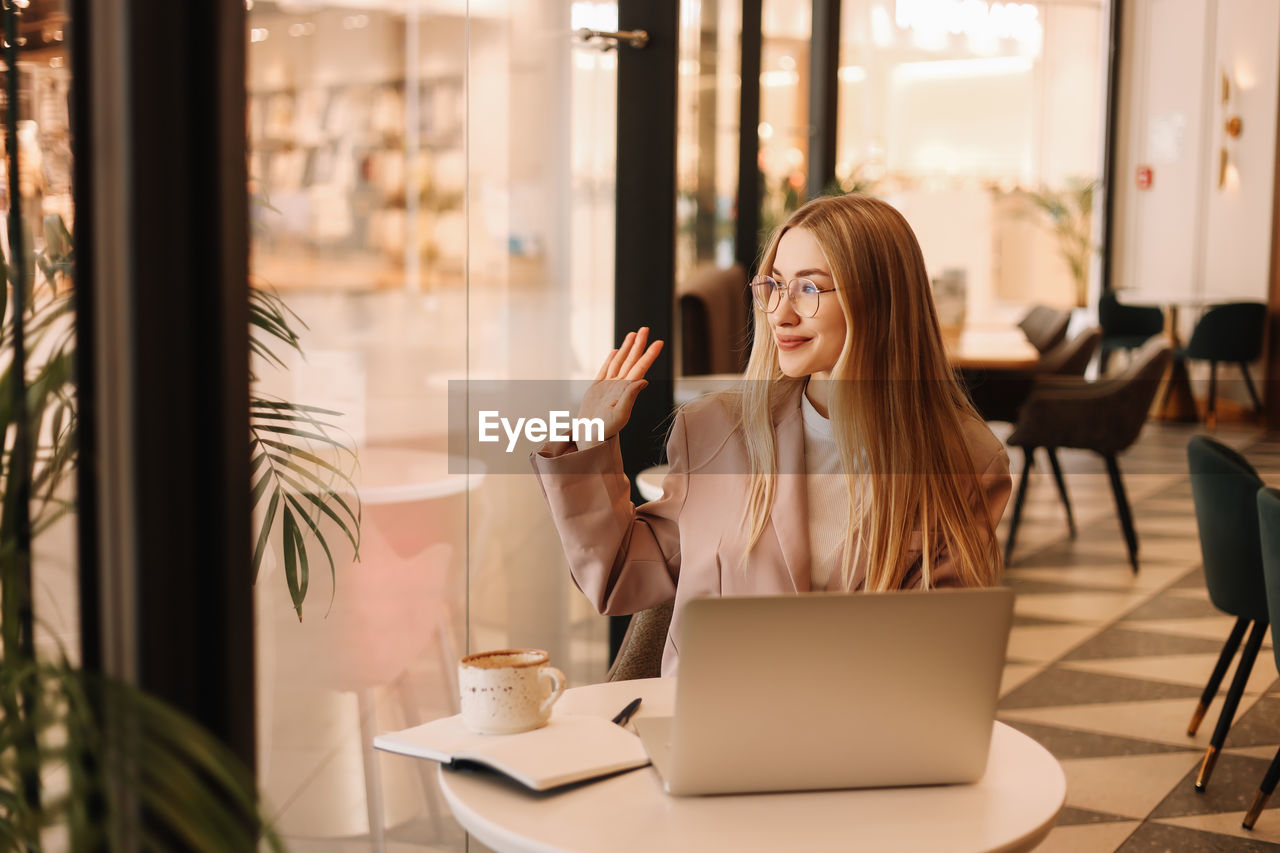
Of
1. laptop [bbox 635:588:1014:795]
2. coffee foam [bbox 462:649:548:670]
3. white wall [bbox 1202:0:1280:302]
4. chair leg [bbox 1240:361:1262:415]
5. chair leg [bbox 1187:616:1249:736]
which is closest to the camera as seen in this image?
laptop [bbox 635:588:1014:795]

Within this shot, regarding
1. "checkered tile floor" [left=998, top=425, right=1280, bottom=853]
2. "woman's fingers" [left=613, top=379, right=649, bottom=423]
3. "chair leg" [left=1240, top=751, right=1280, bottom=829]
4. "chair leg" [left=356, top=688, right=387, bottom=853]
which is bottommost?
"checkered tile floor" [left=998, top=425, right=1280, bottom=853]

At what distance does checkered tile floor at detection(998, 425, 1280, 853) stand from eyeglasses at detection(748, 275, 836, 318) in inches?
68.9

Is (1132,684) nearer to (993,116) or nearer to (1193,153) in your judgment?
(1193,153)

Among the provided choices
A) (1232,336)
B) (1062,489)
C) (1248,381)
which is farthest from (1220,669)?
(1232,336)

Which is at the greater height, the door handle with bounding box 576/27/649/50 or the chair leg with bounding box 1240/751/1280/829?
the door handle with bounding box 576/27/649/50

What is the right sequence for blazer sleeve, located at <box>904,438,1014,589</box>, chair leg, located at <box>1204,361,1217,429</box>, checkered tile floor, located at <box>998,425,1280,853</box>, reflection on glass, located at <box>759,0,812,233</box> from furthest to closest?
chair leg, located at <box>1204,361,1217,429</box>
reflection on glass, located at <box>759,0,812,233</box>
checkered tile floor, located at <box>998,425,1280,853</box>
blazer sleeve, located at <box>904,438,1014,589</box>

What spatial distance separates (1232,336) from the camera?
27.9ft

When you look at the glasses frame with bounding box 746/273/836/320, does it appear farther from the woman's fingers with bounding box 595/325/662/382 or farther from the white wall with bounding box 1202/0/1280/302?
the white wall with bounding box 1202/0/1280/302

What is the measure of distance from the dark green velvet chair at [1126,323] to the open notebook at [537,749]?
8762mm

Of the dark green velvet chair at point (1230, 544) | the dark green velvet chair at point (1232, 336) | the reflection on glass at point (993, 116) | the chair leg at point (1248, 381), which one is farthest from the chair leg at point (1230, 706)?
the reflection on glass at point (993, 116)

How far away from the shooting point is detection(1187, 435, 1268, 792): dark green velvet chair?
10.5 feet

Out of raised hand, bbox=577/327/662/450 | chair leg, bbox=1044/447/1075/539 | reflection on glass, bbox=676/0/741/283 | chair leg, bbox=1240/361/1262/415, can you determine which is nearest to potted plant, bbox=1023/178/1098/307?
chair leg, bbox=1240/361/1262/415

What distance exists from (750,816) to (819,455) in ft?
2.19

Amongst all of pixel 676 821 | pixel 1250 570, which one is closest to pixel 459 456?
pixel 676 821
